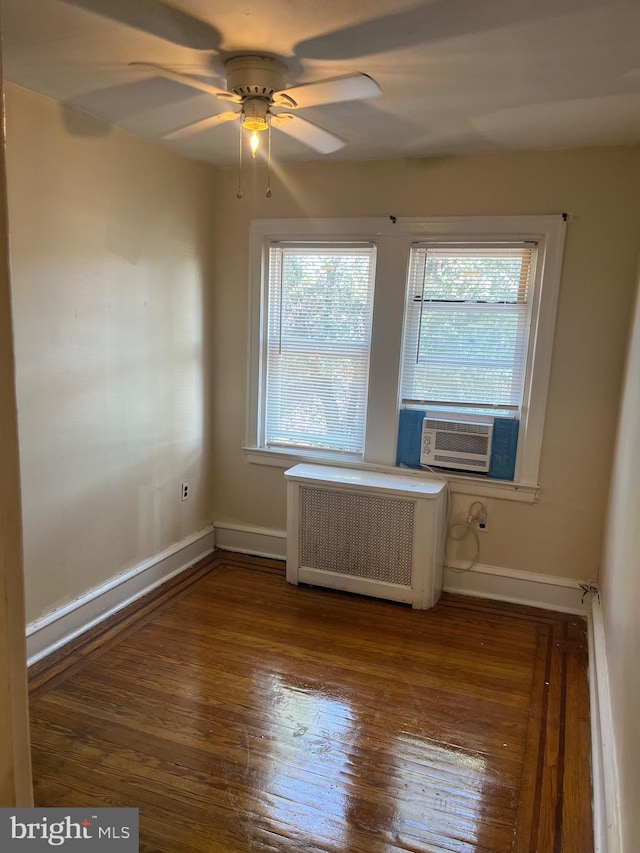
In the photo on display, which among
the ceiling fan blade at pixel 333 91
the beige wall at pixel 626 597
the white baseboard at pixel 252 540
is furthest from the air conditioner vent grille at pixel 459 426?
the ceiling fan blade at pixel 333 91

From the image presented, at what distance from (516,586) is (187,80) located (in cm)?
296

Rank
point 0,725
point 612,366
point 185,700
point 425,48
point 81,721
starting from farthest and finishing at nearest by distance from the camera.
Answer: point 612,366 < point 185,700 < point 81,721 < point 425,48 < point 0,725

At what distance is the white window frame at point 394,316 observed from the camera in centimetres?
311

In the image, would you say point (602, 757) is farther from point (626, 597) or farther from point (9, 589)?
point (9, 589)

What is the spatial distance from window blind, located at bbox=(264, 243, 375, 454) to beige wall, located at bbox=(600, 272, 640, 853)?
1447mm

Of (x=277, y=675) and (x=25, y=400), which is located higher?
(x=25, y=400)

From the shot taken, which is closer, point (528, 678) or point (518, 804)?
point (518, 804)

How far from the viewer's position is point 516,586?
338 centimetres

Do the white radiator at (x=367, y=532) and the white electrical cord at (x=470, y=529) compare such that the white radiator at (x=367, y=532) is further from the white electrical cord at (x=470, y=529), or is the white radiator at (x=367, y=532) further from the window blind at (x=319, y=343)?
the window blind at (x=319, y=343)

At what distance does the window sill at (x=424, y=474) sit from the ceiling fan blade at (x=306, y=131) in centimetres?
176

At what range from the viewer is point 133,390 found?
124 inches

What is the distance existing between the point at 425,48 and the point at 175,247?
1.90 m

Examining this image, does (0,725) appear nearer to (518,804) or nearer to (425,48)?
(518,804)

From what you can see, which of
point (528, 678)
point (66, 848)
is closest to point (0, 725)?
point (66, 848)
